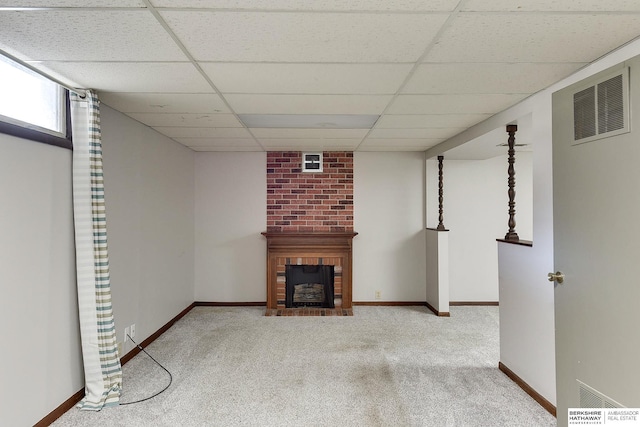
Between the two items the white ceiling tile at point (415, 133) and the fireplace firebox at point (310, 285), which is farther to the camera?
Answer: the fireplace firebox at point (310, 285)

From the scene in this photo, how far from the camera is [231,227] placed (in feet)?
17.2

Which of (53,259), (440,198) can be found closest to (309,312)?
(440,198)

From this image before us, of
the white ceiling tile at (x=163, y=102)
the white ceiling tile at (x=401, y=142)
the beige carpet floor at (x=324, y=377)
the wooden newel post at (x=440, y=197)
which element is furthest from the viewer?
the wooden newel post at (x=440, y=197)

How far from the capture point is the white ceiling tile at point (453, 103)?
8.83 ft

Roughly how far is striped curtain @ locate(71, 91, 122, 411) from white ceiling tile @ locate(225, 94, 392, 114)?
94 centimetres

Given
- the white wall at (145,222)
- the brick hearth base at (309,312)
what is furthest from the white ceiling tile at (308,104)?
the brick hearth base at (309,312)

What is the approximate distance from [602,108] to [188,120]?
297 centimetres

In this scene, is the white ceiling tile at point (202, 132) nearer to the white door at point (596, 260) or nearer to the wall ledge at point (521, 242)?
the wall ledge at point (521, 242)

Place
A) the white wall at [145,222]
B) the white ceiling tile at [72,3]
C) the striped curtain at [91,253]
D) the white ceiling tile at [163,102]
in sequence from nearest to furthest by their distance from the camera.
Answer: the white ceiling tile at [72,3]
the striped curtain at [91,253]
the white ceiling tile at [163,102]
the white wall at [145,222]

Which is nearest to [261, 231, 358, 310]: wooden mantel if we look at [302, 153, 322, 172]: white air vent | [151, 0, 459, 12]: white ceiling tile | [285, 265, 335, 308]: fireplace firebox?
[285, 265, 335, 308]: fireplace firebox

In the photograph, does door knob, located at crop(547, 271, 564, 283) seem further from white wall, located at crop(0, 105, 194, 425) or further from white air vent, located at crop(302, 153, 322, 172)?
white air vent, located at crop(302, 153, 322, 172)

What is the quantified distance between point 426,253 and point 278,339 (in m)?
2.44

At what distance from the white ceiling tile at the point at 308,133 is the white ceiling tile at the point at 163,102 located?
831 millimetres

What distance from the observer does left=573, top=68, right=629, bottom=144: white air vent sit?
5.21 feet
